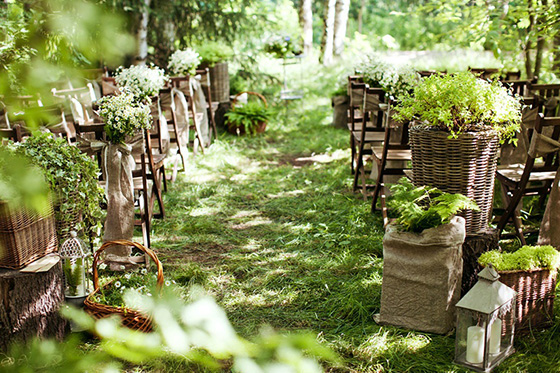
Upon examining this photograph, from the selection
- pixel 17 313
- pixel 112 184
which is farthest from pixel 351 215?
pixel 17 313

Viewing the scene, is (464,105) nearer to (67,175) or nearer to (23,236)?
(67,175)

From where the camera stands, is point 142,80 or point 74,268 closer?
point 74,268

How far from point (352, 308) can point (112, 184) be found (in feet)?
6.75

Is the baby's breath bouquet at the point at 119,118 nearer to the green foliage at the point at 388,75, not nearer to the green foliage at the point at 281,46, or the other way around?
the green foliage at the point at 388,75

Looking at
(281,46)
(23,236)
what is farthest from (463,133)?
(281,46)

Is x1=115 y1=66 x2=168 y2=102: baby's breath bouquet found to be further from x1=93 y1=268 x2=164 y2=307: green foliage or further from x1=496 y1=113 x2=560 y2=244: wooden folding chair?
x1=496 y1=113 x2=560 y2=244: wooden folding chair

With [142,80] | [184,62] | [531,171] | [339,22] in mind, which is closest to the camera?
[531,171]

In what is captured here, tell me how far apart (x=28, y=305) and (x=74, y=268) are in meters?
0.46

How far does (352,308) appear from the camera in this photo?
358 cm

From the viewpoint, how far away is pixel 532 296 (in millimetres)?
3146

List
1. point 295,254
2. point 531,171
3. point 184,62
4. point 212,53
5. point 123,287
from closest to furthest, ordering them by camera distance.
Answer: point 123,287
point 531,171
point 295,254
point 184,62
point 212,53

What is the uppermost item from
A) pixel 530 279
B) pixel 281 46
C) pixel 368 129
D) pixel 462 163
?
pixel 281 46

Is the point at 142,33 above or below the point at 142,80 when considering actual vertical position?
above

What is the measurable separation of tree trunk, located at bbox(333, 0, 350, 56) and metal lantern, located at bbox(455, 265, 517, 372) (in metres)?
11.3
